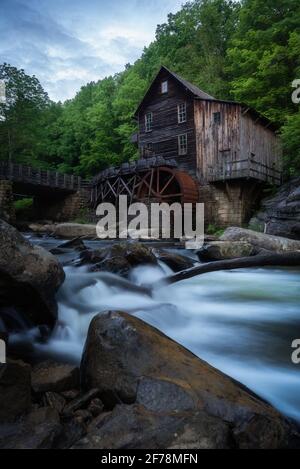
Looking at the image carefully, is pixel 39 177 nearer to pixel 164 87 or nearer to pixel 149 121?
pixel 149 121

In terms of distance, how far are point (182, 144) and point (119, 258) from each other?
1590 centimetres

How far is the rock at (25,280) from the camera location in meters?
3.12

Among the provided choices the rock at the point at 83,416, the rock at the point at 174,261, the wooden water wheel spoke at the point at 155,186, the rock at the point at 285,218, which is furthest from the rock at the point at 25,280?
the wooden water wheel spoke at the point at 155,186

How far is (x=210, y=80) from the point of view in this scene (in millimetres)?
26766

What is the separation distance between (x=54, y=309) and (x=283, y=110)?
19.5m

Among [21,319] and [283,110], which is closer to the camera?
[21,319]

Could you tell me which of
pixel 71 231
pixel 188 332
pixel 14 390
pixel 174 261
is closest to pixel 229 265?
pixel 174 261

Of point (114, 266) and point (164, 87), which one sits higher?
point (164, 87)

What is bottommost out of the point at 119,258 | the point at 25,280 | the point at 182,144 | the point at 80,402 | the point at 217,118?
the point at 80,402

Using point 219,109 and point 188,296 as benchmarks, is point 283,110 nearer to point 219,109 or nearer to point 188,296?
point 219,109

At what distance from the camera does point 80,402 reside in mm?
2086

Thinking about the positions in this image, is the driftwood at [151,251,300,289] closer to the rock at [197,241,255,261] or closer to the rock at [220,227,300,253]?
the rock at [197,241,255,261]

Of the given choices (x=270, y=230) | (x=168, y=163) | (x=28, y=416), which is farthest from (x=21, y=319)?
(x=168, y=163)

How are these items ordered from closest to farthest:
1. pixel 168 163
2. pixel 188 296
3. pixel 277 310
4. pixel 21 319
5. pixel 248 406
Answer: pixel 248 406, pixel 21 319, pixel 277 310, pixel 188 296, pixel 168 163
